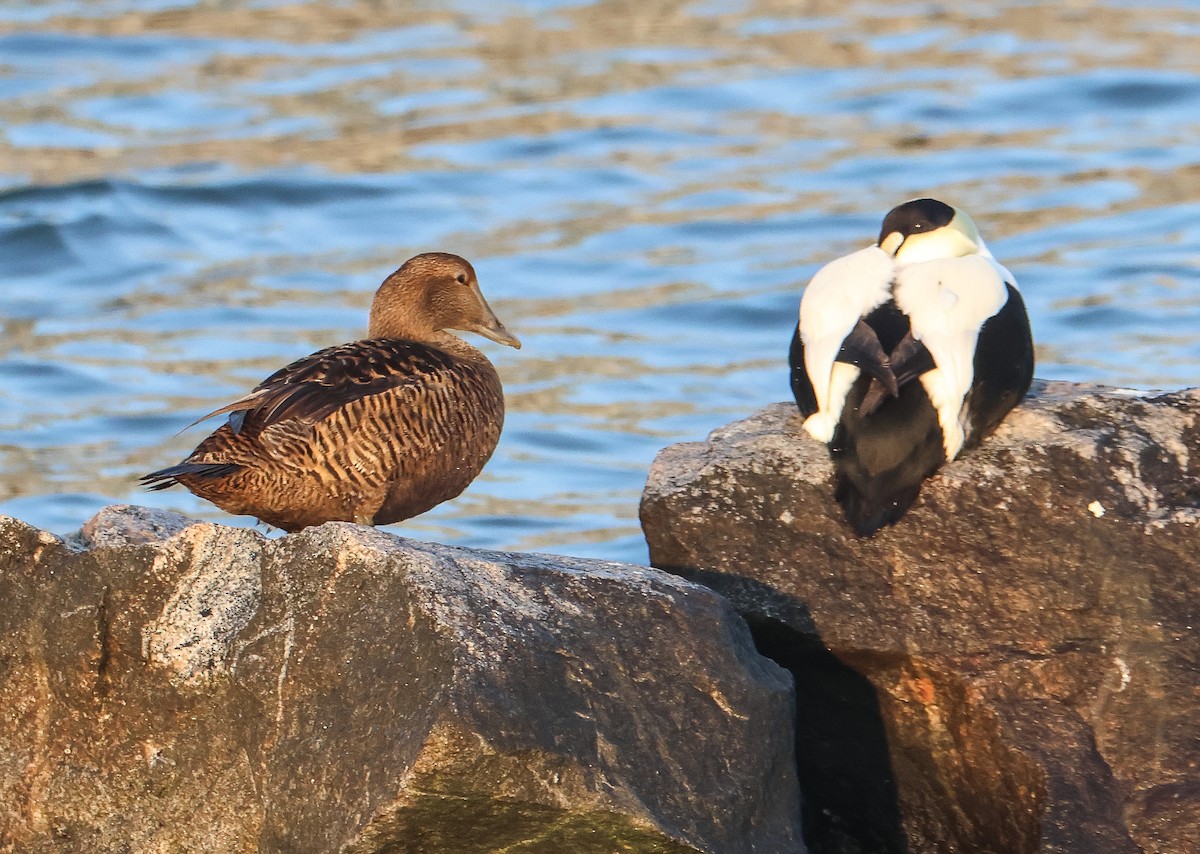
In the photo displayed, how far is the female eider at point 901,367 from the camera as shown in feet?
14.7

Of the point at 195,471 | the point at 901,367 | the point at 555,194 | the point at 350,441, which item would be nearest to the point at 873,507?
the point at 901,367

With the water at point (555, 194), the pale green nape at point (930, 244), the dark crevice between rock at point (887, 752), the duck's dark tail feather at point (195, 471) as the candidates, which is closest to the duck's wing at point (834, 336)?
the pale green nape at point (930, 244)

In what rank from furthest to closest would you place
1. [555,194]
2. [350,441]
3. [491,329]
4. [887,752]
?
[555,194] < [491,329] < [350,441] < [887,752]

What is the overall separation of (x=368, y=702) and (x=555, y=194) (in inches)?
433

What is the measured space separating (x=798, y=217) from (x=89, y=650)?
10.2 m

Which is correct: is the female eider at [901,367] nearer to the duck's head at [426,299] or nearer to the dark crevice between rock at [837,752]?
the dark crevice between rock at [837,752]

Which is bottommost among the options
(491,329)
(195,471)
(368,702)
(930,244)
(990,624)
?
(990,624)

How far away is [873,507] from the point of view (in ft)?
14.5

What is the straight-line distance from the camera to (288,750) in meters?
3.62

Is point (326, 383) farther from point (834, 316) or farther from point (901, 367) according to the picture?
point (901, 367)

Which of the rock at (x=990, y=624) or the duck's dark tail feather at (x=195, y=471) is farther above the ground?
the duck's dark tail feather at (x=195, y=471)

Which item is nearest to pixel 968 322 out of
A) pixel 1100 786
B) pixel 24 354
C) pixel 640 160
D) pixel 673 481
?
pixel 673 481

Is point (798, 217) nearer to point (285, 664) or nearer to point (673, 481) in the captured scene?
point (673, 481)

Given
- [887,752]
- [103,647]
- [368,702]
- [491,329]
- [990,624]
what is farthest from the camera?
[491,329]
